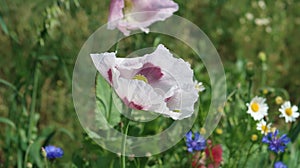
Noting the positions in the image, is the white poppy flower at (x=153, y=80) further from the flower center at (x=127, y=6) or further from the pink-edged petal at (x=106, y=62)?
the flower center at (x=127, y=6)

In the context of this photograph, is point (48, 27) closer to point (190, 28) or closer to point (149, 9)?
point (149, 9)

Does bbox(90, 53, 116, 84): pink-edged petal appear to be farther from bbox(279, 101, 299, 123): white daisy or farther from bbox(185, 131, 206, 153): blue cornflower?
bbox(279, 101, 299, 123): white daisy

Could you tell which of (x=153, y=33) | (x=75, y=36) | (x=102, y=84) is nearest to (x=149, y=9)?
(x=102, y=84)

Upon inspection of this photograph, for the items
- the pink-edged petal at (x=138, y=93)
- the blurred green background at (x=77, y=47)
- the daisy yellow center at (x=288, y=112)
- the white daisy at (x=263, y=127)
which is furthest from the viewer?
the blurred green background at (x=77, y=47)

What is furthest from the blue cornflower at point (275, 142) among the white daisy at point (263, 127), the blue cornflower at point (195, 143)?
the blue cornflower at point (195, 143)

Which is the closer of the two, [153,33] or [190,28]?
[153,33]

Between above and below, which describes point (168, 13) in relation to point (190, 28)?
below
